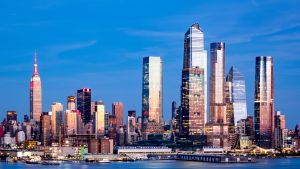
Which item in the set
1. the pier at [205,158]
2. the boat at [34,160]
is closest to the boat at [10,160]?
the boat at [34,160]

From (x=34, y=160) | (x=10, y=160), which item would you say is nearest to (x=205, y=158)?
(x=34, y=160)

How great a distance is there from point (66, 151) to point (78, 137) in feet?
96.4

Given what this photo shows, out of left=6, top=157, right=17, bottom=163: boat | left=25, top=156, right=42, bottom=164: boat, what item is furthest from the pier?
left=6, top=157, right=17, bottom=163: boat

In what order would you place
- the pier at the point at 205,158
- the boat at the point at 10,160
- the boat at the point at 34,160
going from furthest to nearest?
1. the boat at the point at 10,160
2. the pier at the point at 205,158
3. the boat at the point at 34,160

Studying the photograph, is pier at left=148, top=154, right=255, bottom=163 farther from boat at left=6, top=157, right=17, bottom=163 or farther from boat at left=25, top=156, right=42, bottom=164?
boat at left=6, top=157, right=17, bottom=163

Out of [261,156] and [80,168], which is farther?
[261,156]

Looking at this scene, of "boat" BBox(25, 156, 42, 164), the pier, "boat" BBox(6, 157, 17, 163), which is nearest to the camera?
"boat" BBox(25, 156, 42, 164)

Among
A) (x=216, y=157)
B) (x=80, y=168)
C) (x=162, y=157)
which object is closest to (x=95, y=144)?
(x=162, y=157)

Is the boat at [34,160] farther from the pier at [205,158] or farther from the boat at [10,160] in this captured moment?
the pier at [205,158]

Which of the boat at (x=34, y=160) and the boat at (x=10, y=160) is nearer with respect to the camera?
the boat at (x=34, y=160)

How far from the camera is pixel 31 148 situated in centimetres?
18475

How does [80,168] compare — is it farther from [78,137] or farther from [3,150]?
A: [78,137]

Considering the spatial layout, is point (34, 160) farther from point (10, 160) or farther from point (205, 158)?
point (205, 158)

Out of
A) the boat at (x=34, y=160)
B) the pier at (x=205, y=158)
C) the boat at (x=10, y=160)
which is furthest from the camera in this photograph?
the boat at (x=10, y=160)
